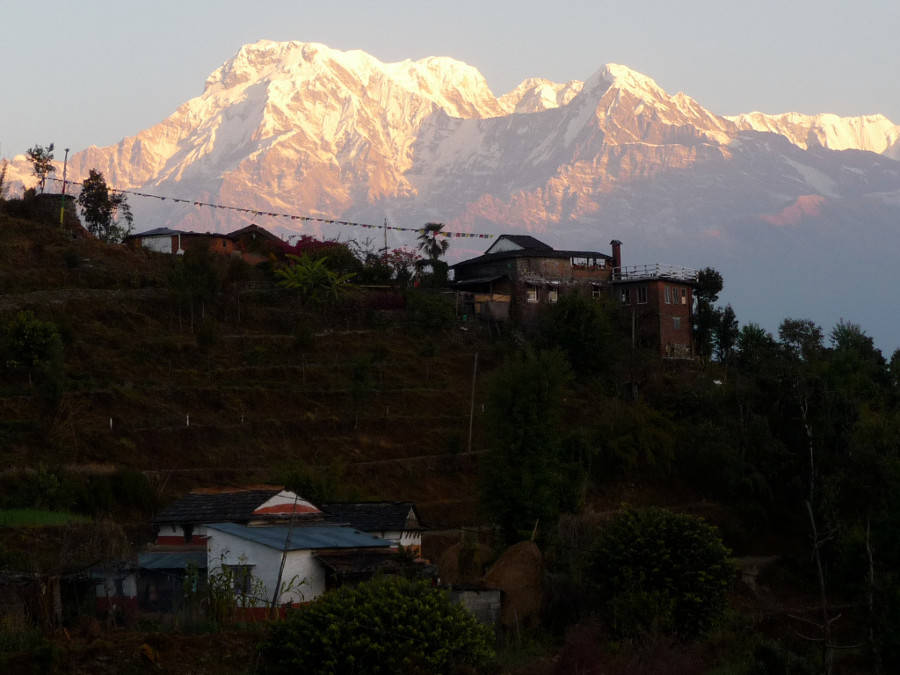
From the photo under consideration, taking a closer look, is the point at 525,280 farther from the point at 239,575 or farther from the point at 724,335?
the point at 239,575

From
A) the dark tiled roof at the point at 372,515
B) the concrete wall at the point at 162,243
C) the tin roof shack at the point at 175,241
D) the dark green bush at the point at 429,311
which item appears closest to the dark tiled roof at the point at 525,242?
the dark green bush at the point at 429,311

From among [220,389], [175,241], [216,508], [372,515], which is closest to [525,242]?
[175,241]

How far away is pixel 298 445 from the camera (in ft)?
162

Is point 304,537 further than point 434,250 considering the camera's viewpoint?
No

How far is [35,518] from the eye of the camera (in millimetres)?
34344

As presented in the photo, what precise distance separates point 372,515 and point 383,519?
603 mm

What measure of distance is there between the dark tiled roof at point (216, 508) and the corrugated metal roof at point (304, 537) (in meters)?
1.61

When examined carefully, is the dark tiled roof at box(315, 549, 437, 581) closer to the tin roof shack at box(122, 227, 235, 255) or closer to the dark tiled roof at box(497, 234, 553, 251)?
the tin roof shack at box(122, 227, 235, 255)

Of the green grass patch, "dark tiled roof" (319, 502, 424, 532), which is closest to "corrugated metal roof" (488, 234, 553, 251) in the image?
"dark tiled roof" (319, 502, 424, 532)

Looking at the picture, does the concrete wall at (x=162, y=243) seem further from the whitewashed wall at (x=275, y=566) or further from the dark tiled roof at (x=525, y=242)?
the whitewashed wall at (x=275, y=566)

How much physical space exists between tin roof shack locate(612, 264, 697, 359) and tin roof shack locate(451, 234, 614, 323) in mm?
2267

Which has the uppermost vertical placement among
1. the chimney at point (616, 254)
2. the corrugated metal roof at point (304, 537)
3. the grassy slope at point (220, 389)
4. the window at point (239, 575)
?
the chimney at point (616, 254)

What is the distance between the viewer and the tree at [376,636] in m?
16.7

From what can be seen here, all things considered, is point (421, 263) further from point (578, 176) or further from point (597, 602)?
point (578, 176)
